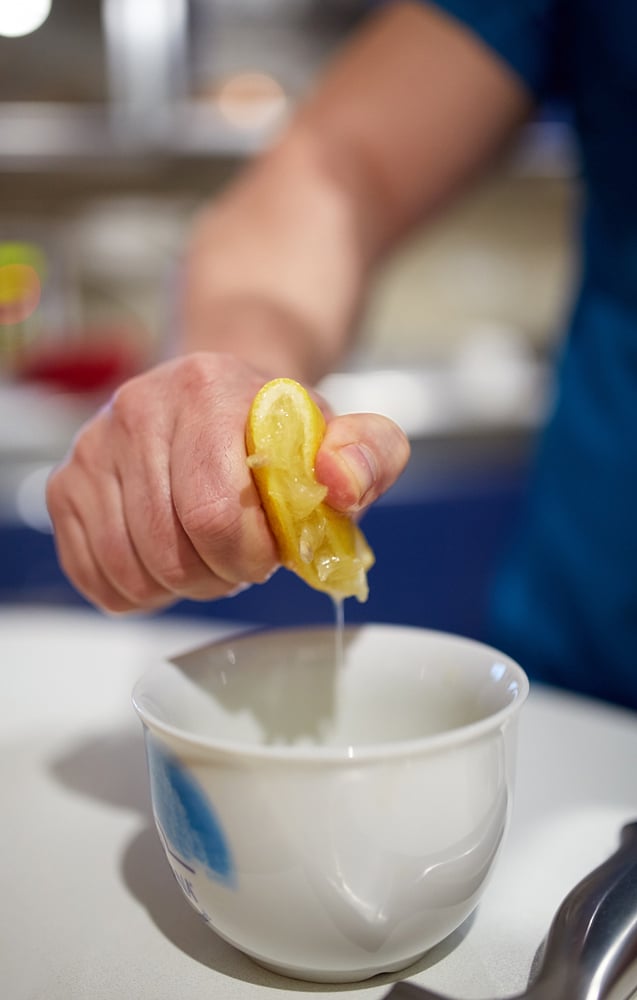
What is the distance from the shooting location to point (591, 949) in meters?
0.34

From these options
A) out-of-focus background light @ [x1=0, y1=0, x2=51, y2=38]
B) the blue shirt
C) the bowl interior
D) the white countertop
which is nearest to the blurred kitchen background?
out-of-focus background light @ [x1=0, y1=0, x2=51, y2=38]

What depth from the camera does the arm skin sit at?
42cm

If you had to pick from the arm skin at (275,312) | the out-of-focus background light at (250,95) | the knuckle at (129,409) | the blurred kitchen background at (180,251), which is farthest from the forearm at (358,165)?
the out-of-focus background light at (250,95)

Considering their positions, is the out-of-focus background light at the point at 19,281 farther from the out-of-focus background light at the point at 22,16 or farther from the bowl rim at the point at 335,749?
the bowl rim at the point at 335,749

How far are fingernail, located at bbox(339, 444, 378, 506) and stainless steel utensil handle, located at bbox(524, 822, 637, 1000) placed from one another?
0.56 ft

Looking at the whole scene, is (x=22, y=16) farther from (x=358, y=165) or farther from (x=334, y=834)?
(x=334, y=834)

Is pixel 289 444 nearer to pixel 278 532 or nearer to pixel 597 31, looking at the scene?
pixel 278 532

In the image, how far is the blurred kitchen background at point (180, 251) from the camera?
5.49 ft

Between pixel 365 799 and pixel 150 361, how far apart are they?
1.75m

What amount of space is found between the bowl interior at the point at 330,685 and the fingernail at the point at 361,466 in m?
0.09

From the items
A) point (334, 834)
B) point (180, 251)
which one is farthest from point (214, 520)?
point (180, 251)

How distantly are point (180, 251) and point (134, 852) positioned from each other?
5.80 feet

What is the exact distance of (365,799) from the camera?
346 millimetres

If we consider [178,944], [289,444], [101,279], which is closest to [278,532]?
[289,444]
